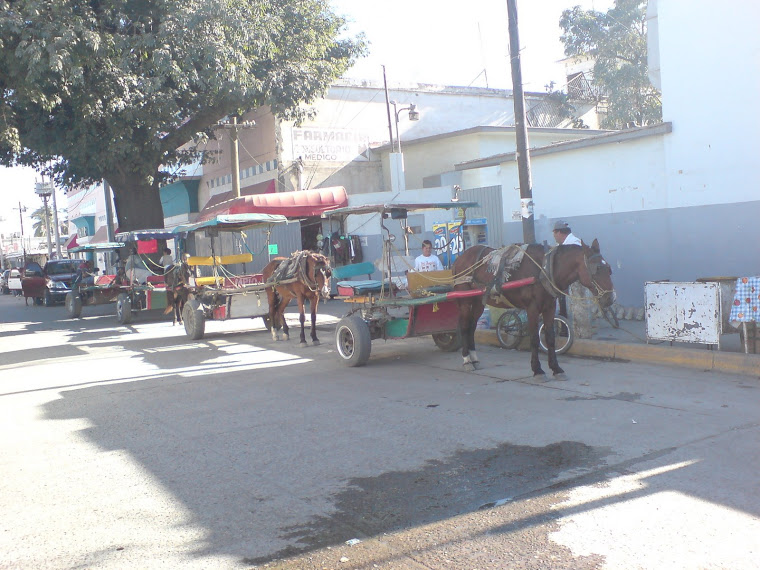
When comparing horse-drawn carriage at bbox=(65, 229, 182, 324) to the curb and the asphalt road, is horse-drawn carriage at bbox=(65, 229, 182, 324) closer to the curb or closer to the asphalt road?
the asphalt road

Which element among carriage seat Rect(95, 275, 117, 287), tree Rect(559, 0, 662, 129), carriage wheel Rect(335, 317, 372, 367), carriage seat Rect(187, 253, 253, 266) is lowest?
carriage wheel Rect(335, 317, 372, 367)

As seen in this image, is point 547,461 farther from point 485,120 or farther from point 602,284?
point 485,120

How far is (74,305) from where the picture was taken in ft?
73.3

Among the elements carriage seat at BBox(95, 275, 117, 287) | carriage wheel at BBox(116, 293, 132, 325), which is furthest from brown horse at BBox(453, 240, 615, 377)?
carriage seat at BBox(95, 275, 117, 287)

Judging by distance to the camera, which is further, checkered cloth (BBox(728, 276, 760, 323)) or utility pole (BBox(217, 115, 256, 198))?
utility pole (BBox(217, 115, 256, 198))

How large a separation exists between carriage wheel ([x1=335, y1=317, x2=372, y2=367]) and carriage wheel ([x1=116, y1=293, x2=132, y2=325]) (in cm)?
1041

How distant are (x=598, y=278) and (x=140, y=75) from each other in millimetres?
17248

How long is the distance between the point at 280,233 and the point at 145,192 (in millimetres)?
5437

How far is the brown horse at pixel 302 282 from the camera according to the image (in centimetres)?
→ 1288

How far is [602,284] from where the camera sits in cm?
882

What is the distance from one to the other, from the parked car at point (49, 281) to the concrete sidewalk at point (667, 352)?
23.7 meters

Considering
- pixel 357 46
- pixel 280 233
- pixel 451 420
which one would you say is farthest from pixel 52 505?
pixel 357 46

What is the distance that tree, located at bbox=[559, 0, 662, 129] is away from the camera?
30.4m

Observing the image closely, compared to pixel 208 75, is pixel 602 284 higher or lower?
lower
